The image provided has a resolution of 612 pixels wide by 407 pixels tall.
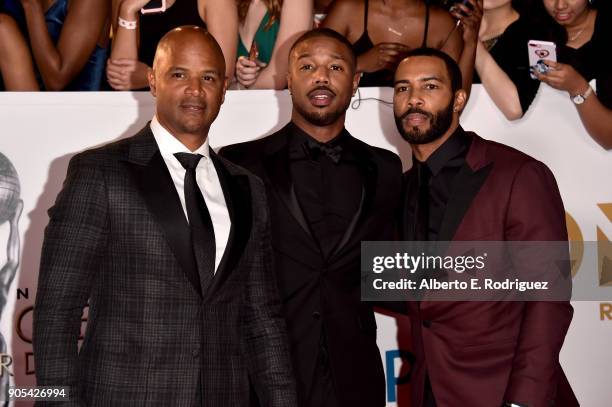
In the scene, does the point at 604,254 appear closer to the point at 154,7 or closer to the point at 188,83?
A: the point at 188,83

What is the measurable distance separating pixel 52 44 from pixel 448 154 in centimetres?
219

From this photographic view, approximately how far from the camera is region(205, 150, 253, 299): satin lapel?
8.21ft

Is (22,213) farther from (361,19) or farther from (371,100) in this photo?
(361,19)

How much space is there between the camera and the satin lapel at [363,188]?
117 inches

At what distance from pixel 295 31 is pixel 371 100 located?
610mm

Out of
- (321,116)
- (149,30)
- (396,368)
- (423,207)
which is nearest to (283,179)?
(321,116)

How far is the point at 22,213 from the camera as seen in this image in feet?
11.3

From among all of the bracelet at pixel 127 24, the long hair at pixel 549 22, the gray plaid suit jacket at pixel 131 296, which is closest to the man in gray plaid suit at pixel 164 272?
the gray plaid suit jacket at pixel 131 296

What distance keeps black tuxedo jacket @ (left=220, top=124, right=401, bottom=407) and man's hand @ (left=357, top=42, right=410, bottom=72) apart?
1100 millimetres

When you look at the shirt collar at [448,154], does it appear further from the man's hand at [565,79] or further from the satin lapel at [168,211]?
the satin lapel at [168,211]

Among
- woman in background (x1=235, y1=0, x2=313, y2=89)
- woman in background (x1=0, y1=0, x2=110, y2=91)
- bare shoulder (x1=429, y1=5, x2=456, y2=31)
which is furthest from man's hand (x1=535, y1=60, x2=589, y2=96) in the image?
woman in background (x1=0, y1=0, x2=110, y2=91)

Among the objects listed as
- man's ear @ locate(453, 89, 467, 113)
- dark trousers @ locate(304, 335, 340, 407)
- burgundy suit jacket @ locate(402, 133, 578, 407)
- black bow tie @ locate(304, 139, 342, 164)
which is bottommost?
dark trousers @ locate(304, 335, 340, 407)

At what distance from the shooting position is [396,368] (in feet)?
11.9
